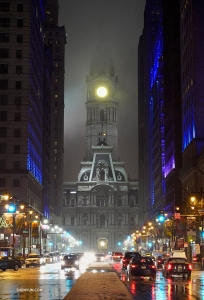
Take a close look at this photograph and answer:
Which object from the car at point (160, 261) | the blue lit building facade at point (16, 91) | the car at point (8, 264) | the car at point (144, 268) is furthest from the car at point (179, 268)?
the blue lit building facade at point (16, 91)

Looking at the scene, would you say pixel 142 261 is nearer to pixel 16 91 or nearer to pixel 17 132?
pixel 17 132

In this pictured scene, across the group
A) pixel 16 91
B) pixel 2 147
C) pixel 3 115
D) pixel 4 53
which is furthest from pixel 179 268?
pixel 4 53

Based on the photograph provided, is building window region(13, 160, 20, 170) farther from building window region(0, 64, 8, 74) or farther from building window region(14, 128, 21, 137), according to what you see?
building window region(0, 64, 8, 74)

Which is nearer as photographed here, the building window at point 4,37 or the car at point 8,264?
the car at point 8,264

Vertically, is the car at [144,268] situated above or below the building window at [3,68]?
below

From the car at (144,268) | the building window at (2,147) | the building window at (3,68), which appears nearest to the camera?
the car at (144,268)

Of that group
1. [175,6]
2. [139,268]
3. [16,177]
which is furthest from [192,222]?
[175,6]

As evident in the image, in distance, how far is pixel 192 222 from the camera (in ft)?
266

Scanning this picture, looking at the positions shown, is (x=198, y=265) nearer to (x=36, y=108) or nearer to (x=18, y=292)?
(x=18, y=292)

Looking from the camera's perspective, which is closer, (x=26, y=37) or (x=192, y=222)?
(x=192, y=222)

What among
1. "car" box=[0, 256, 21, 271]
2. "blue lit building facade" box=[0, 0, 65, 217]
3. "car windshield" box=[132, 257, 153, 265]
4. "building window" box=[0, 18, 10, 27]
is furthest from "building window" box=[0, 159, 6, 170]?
"car windshield" box=[132, 257, 153, 265]

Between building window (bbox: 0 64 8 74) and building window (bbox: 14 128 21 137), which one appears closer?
building window (bbox: 14 128 21 137)

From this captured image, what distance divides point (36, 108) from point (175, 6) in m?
36.9

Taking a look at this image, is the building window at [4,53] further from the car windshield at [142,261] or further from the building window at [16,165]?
the car windshield at [142,261]
